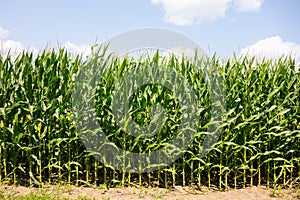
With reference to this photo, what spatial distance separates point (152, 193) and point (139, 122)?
112 cm

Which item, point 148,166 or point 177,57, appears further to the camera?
point 177,57

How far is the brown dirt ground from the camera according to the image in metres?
5.06

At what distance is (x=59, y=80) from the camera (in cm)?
534

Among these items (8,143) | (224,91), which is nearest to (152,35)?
(224,91)

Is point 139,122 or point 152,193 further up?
point 139,122

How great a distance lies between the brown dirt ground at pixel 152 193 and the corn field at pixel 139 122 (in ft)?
0.49

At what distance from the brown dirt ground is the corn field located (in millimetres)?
148

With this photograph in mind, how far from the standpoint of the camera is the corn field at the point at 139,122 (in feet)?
17.3

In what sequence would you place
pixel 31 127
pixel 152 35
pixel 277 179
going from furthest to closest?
pixel 152 35
pixel 277 179
pixel 31 127

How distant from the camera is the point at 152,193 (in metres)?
5.21

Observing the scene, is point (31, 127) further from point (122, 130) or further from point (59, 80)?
point (122, 130)

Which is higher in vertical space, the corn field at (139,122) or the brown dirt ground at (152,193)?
the corn field at (139,122)

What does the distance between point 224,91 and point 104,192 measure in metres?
2.48

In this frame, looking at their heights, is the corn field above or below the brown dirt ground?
above
